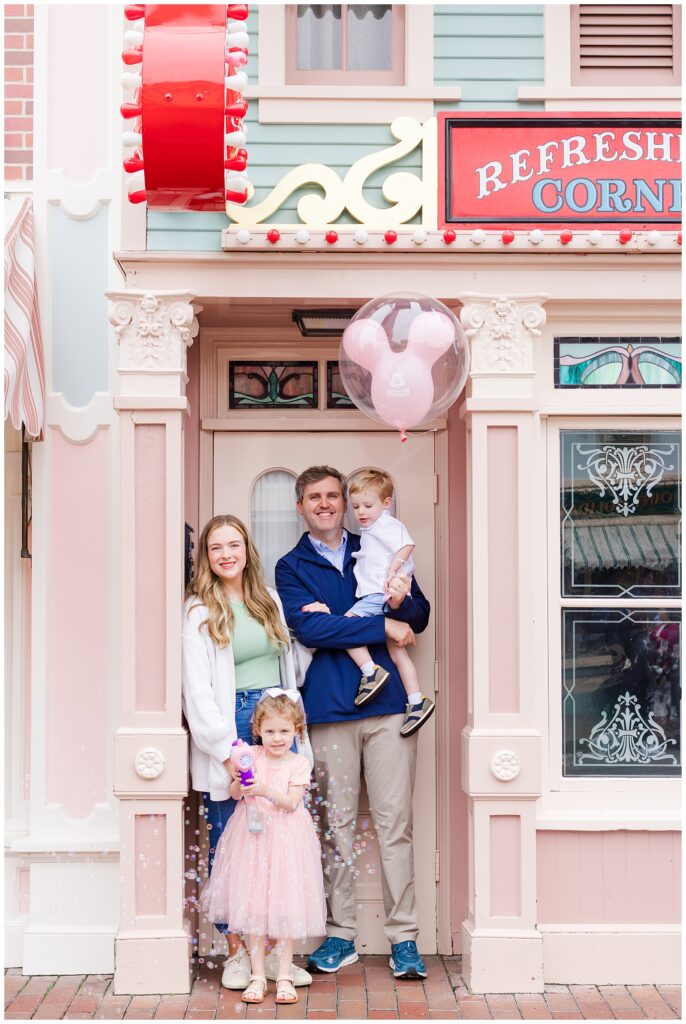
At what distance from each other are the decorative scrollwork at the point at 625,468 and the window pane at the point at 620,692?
549 millimetres

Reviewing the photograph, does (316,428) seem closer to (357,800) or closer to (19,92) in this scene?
(357,800)

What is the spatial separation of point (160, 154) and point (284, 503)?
1957mm

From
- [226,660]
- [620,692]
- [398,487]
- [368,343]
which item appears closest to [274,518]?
[398,487]

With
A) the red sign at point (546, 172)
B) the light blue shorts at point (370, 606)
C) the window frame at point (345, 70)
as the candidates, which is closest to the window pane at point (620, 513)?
the light blue shorts at point (370, 606)

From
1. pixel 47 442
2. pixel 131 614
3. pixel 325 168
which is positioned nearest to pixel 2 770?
pixel 131 614

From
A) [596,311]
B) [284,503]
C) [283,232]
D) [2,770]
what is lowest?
[2,770]

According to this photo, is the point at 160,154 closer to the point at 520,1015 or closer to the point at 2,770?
the point at 2,770

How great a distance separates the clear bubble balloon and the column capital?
2.78 feet

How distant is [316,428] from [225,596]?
1.08 metres

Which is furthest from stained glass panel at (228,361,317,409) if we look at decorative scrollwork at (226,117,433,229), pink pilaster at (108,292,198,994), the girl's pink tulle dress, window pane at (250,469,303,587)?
the girl's pink tulle dress

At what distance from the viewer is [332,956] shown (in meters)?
5.32

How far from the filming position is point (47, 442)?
5602mm

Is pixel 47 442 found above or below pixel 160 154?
below

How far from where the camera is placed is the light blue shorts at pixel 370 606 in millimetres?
5395
